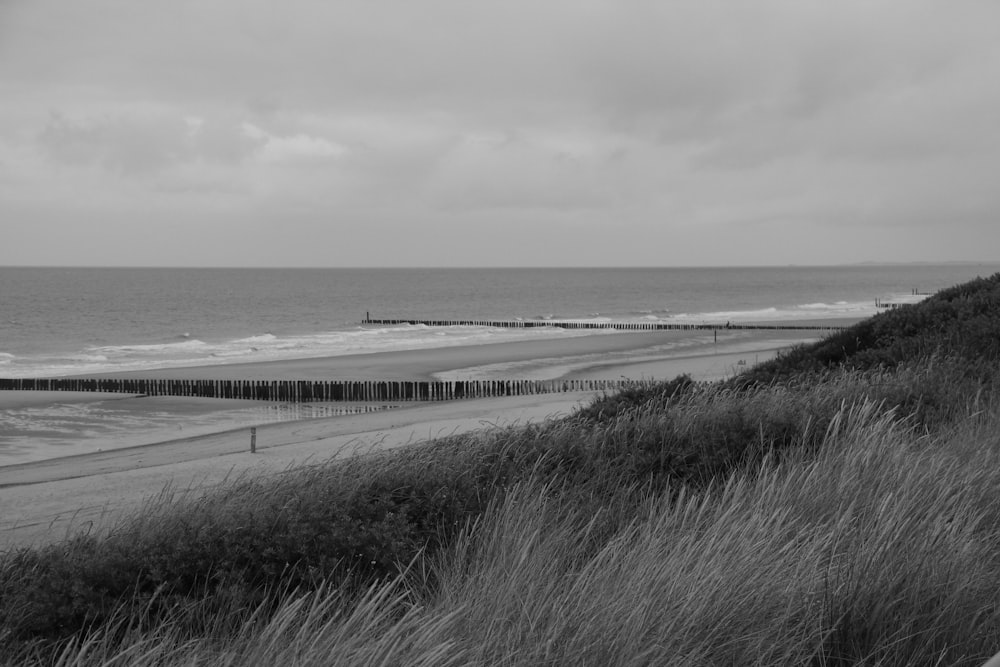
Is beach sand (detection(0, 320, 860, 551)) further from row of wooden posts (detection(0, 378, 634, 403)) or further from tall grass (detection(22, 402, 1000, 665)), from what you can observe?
tall grass (detection(22, 402, 1000, 665))

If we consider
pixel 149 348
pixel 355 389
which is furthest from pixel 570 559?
pixel 149 348

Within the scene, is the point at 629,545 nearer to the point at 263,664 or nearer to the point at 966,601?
the point at 966,601

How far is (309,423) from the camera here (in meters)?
21.3

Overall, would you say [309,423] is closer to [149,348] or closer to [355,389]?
[355,389]

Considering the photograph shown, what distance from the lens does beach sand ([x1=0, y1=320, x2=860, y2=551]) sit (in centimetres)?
1158

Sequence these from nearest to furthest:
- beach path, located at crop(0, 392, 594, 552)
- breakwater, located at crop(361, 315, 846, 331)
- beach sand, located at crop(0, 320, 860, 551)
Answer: beach path, located at crop(0, 392, 594, 552) < beach sand, located at crop(0, 320, 860, 551) < breakwater, located at crop(361, 315, 846, 331)

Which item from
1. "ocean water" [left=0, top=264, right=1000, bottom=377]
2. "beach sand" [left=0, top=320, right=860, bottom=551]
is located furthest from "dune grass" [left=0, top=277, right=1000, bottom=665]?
"ocean water" [left=0, top=264, right=1000, bottom=377]

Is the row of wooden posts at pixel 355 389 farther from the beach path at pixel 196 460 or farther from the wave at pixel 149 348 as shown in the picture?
the wave at pixel 149 348

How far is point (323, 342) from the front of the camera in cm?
5153

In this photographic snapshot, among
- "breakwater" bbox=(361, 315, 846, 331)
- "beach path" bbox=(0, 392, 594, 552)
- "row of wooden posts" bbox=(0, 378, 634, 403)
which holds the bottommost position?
"beach path" bbox=(0, 392, 594, 552)

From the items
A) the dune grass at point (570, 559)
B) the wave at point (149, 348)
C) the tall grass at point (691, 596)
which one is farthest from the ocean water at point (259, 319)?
the tall grass at point (691, 596)

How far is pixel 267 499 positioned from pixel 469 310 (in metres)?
82.9

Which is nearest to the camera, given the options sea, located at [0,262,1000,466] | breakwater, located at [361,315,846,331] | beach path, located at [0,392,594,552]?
beach path, located at [0,392,594,552]

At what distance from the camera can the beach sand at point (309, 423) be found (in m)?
11.6
